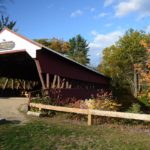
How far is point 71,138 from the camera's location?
9039 millimetres

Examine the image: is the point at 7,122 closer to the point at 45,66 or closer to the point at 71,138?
the point at 71,138

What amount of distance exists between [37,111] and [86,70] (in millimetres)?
14594

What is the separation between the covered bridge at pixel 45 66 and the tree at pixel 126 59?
13.9m

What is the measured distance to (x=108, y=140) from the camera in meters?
8.95

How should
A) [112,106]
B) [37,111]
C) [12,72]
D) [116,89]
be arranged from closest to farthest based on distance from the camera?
1. [37,111]
2. [112,106]
3. [12,72]
4. [116,89]

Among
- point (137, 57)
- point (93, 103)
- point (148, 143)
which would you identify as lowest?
point (148, 143)

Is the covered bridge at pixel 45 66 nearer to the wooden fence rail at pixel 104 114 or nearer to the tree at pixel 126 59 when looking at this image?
the wooden fence rail at pixel 104 114

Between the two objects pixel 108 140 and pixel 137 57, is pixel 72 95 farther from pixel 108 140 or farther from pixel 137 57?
pixel 137 57

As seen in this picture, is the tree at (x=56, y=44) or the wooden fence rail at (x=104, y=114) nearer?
the wooden fence rail at (x=104, y=114)

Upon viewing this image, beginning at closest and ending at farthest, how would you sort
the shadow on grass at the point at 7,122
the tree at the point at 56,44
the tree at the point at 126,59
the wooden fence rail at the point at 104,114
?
the wooden fence rail at the point at 104,114 → the shadow on grass at the point at 7,122 → the tree at the point at 126,59 → the tree at the point at 56,44

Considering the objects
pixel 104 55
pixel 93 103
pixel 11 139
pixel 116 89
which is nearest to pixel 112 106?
pixel 93 103

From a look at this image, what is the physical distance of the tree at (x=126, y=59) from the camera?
4706 centimetres

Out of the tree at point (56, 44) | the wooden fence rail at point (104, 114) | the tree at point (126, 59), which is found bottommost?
the wooden fence rail at point (104, 114)

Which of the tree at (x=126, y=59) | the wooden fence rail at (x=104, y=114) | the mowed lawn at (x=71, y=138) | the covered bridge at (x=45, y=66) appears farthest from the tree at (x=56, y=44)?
the mowed lawn at (x=71, y=138)
